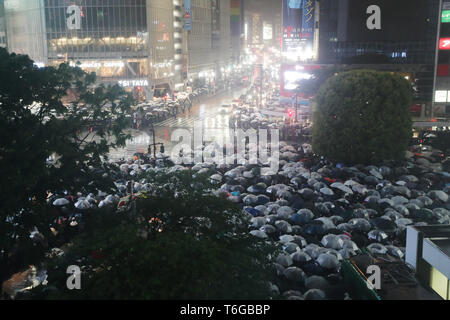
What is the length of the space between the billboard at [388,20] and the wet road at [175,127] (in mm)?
18832

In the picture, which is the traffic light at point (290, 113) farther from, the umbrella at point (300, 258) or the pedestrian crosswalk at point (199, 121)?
the umbrella at point (300, 258)

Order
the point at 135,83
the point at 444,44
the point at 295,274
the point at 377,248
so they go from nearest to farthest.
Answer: the point at 295,274
the point at 377,248
the point at 444,44
the point at 135,83

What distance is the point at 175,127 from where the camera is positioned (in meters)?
48.0

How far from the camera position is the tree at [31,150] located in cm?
1278

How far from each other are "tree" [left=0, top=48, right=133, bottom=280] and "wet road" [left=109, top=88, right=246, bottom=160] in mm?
16934

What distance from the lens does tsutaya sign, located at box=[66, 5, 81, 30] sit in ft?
225

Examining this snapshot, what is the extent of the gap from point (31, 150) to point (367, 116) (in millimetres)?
19773

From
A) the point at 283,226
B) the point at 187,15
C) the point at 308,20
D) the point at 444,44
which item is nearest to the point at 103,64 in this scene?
the point at 187,15

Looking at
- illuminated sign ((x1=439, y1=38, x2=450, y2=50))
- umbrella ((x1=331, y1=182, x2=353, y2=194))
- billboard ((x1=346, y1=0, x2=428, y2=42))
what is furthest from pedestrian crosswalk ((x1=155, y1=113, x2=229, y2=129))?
umbrella ((x1=331, y1=182, x2=353, y2=194))

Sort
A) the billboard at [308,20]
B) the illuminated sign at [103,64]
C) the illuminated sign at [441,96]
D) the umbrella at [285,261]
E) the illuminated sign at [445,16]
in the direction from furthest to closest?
the illuminated sign at [103,64], the billboard at [308,20], the illuminated sign at [441,96], the illuminated sign at [445,16], the umbrella at [285,261]

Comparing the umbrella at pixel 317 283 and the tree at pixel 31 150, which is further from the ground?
the tree at pixel 31 150

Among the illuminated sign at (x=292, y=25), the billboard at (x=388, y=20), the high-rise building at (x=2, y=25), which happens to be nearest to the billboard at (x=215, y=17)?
the high-rise building at (x=2, y=25)

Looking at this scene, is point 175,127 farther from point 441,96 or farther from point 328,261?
→ point 328,261

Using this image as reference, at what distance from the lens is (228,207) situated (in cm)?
1277
